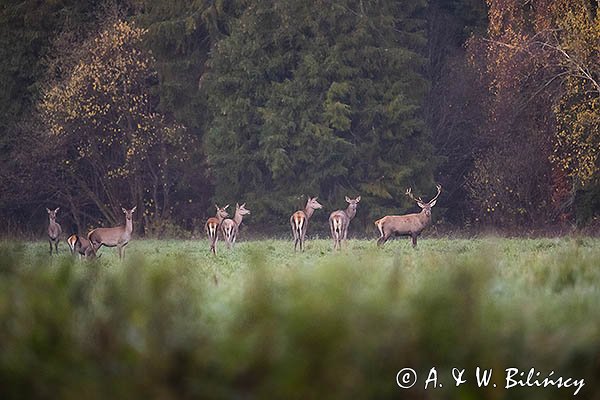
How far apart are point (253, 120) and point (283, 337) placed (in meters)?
28.0

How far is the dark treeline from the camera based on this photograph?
30.7 meters

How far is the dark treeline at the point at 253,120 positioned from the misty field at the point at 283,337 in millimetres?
24682

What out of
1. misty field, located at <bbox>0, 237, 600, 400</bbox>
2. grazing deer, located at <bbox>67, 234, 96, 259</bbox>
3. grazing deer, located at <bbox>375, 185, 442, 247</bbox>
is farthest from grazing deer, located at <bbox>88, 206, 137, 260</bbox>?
misty field, located at <bbox>0, 237, 600, 400</bbox>

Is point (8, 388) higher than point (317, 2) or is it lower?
lower

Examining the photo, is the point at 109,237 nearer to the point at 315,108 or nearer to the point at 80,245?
the point at 80,245

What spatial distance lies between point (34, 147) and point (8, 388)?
28379mm

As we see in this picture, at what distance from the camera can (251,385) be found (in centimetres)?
397

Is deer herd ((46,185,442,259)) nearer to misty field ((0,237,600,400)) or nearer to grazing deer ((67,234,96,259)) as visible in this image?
grazing deer ((67,234,96,259))

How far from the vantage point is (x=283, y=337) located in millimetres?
4109

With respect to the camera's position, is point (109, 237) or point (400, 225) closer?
point (109, 237)

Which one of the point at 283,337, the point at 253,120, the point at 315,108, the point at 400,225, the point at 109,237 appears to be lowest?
the point at 283,337

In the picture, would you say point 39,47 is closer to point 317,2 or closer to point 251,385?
point 317,2

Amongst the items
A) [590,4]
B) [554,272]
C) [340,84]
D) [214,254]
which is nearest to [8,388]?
[554,272]

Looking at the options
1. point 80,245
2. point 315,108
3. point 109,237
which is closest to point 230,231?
point 109,237
